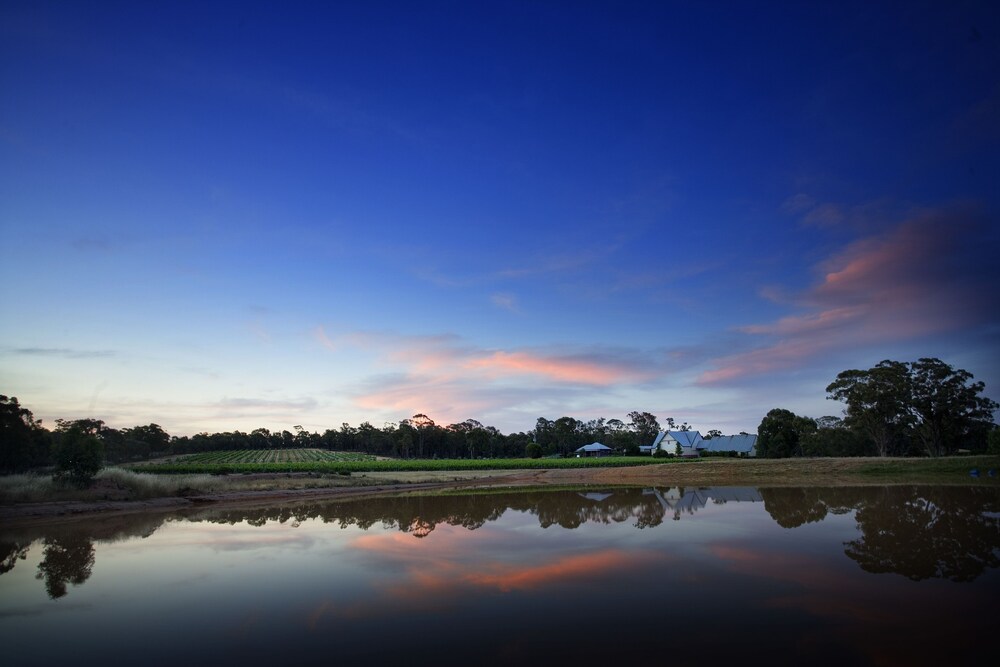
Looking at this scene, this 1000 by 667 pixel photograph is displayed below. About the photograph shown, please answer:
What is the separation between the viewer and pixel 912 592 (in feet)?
31.5

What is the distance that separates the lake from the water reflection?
152 millimetres

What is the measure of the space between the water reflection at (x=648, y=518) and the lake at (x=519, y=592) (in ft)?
0.50

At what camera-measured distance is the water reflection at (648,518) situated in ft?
42.2

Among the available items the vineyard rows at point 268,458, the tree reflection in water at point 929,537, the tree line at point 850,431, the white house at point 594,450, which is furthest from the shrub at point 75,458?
the white house at point 594,450

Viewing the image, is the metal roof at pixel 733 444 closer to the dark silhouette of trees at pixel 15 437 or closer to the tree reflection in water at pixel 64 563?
the tree reflection in water at pixel 64 563

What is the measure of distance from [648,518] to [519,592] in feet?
43.1

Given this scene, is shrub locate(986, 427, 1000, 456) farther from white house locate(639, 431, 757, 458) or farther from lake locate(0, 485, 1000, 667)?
white house locate(639, 431, 757, 458)

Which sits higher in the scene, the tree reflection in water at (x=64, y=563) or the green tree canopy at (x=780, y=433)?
the green tree canopy at (x=780, y=433)

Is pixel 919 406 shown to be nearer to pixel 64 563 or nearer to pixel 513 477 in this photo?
pixel 513 477

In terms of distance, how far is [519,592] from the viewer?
34.8 feet

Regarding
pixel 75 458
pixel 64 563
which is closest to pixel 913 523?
pixel 64 563

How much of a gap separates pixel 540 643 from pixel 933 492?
31.1 meters

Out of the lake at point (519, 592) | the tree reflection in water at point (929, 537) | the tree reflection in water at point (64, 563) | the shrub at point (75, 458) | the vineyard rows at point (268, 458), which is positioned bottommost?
the vineyard rows at point (268, 458)

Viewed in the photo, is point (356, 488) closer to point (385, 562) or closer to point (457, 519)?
point (457, 519)
